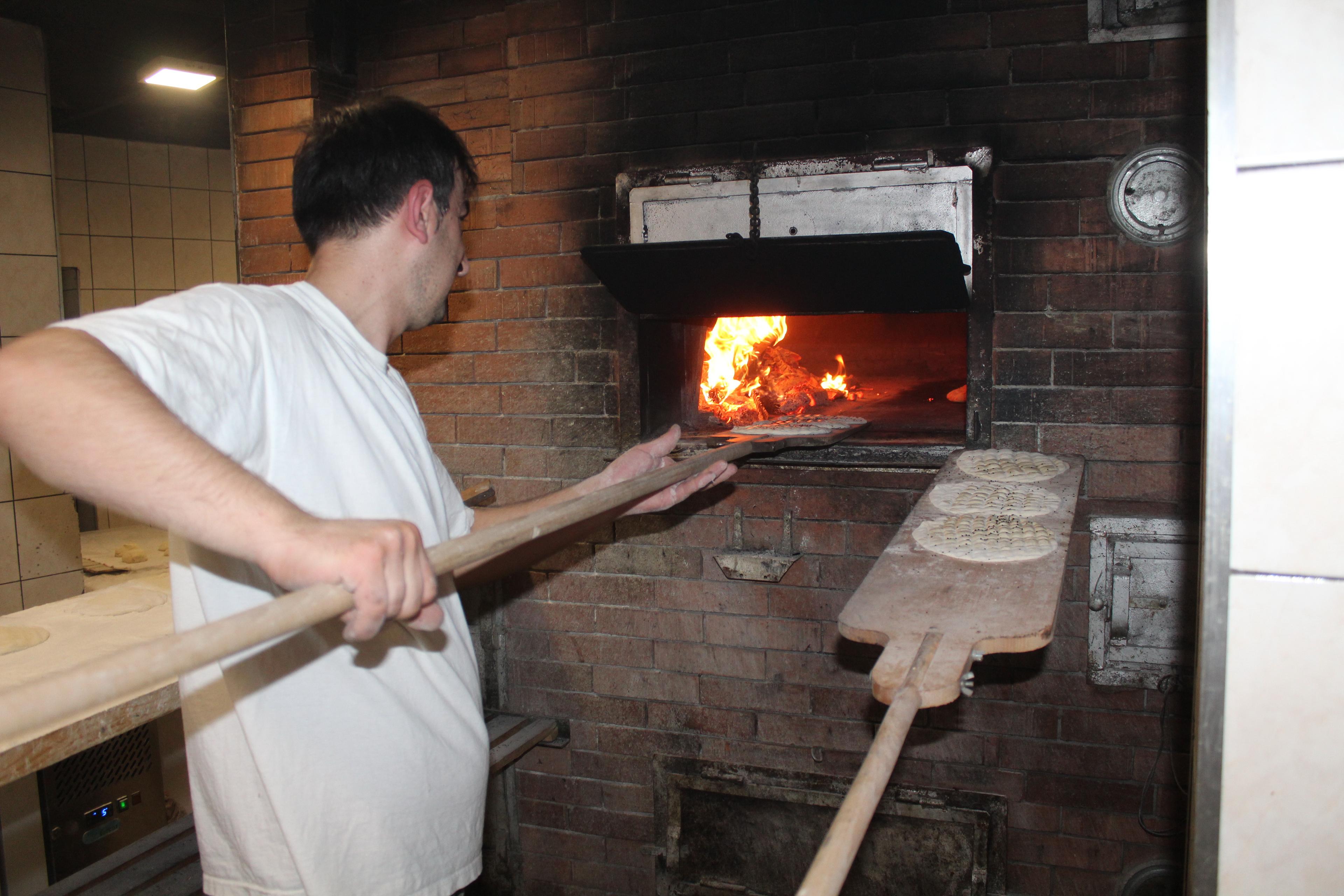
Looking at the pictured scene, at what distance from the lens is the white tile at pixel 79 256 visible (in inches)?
242

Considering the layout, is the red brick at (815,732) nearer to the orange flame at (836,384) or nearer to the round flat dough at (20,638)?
the orange flame at (836,384)

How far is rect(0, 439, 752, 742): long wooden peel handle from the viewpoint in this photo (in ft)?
2.35

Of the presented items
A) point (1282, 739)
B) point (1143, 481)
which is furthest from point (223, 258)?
point (1282, 739)

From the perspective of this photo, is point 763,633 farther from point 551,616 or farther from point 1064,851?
point 1064,851

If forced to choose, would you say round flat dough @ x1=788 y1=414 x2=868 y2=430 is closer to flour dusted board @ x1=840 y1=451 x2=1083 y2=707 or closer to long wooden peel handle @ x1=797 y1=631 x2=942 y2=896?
flour dusted board @ x1=840 y1=451 x2=1083 y2=707

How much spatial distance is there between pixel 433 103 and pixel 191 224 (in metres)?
4.48

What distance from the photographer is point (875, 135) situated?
8.87 ft

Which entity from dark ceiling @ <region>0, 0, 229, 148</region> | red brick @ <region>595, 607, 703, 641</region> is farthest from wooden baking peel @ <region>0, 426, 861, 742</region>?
dark ceiling @ <region>0, 0, 229, 148</region>

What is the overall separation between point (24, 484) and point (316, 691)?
11.0 ft

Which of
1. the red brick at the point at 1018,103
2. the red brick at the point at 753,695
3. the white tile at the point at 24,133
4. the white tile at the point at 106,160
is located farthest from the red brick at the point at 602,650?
the white tile at the point at 106,160

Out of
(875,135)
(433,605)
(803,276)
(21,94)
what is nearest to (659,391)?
(803,276)

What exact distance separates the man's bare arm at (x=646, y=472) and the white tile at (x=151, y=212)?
224 inches

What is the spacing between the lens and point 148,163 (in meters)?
6.53

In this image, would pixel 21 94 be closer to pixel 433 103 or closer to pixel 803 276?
pixel 433 103
